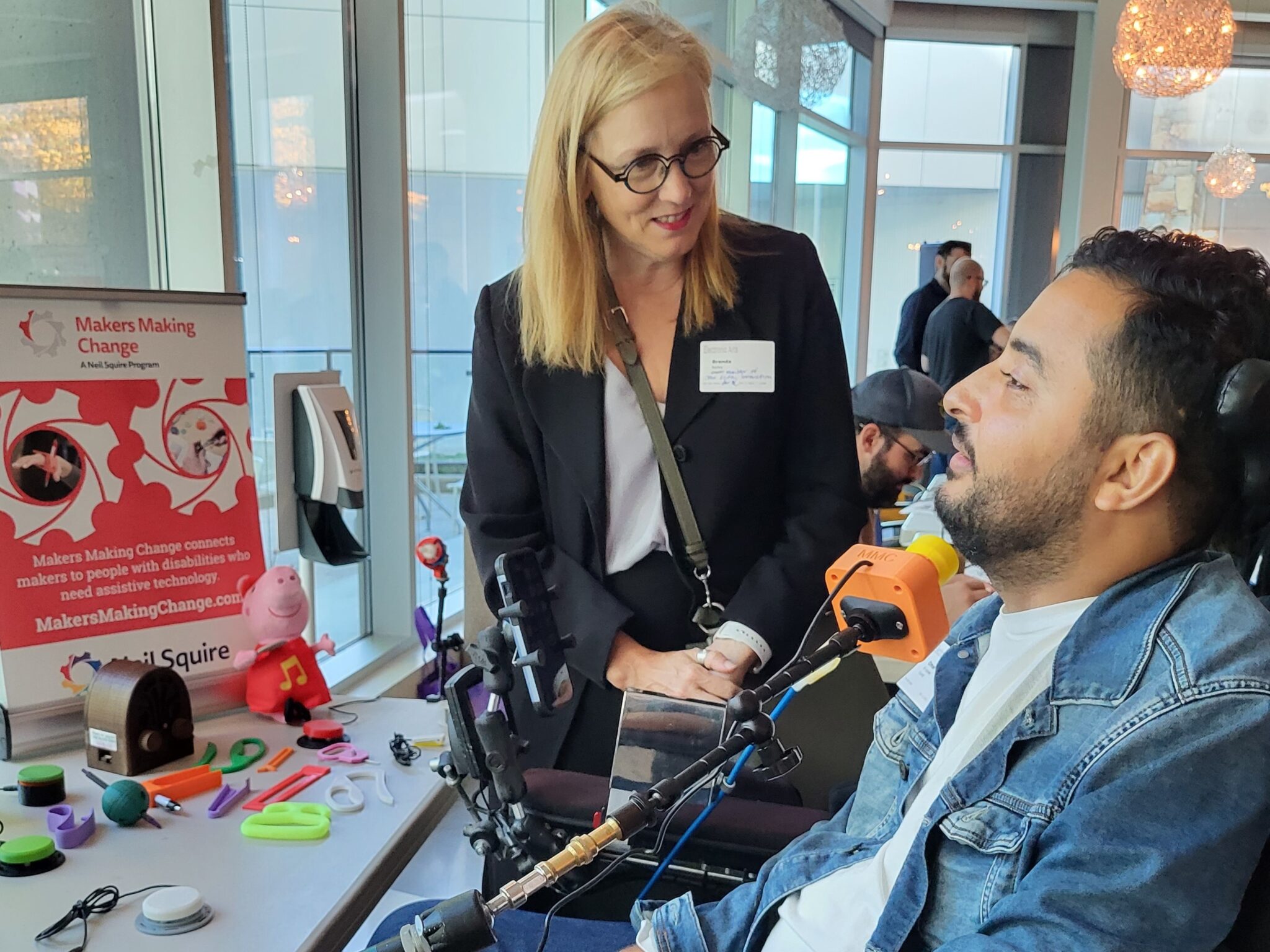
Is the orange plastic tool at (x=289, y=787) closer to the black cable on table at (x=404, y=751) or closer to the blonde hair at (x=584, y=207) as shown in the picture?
the black cable on table at (x=404, y=751)

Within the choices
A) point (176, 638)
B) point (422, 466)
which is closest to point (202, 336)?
point (176, 638)

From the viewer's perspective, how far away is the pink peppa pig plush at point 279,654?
188cm

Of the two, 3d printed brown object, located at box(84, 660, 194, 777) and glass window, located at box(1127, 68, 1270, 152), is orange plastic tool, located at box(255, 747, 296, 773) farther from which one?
glass window, located at box(1127, 68, 1270, 152)

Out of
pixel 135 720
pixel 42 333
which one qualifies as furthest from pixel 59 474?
pixel 135 720

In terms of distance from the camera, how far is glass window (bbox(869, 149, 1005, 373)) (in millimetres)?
9664

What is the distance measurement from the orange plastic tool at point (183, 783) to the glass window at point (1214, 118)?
33.8ft

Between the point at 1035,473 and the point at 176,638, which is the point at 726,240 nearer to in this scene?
the point at 1035,473

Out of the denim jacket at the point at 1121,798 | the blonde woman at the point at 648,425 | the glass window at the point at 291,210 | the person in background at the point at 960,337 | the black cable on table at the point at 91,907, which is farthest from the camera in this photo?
the person in background at the point at 960,337

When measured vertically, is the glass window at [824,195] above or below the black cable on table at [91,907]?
above

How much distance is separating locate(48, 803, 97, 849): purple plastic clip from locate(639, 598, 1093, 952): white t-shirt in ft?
3.19

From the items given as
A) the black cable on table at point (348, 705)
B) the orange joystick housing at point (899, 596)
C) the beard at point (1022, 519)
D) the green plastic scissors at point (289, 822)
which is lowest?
the black cable on table at point (348, 705)

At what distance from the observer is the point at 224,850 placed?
136 cm

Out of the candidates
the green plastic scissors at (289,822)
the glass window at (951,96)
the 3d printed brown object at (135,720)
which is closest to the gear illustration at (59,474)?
the 3d printed brown object at (135,720)

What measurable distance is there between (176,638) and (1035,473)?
1.59 metres
